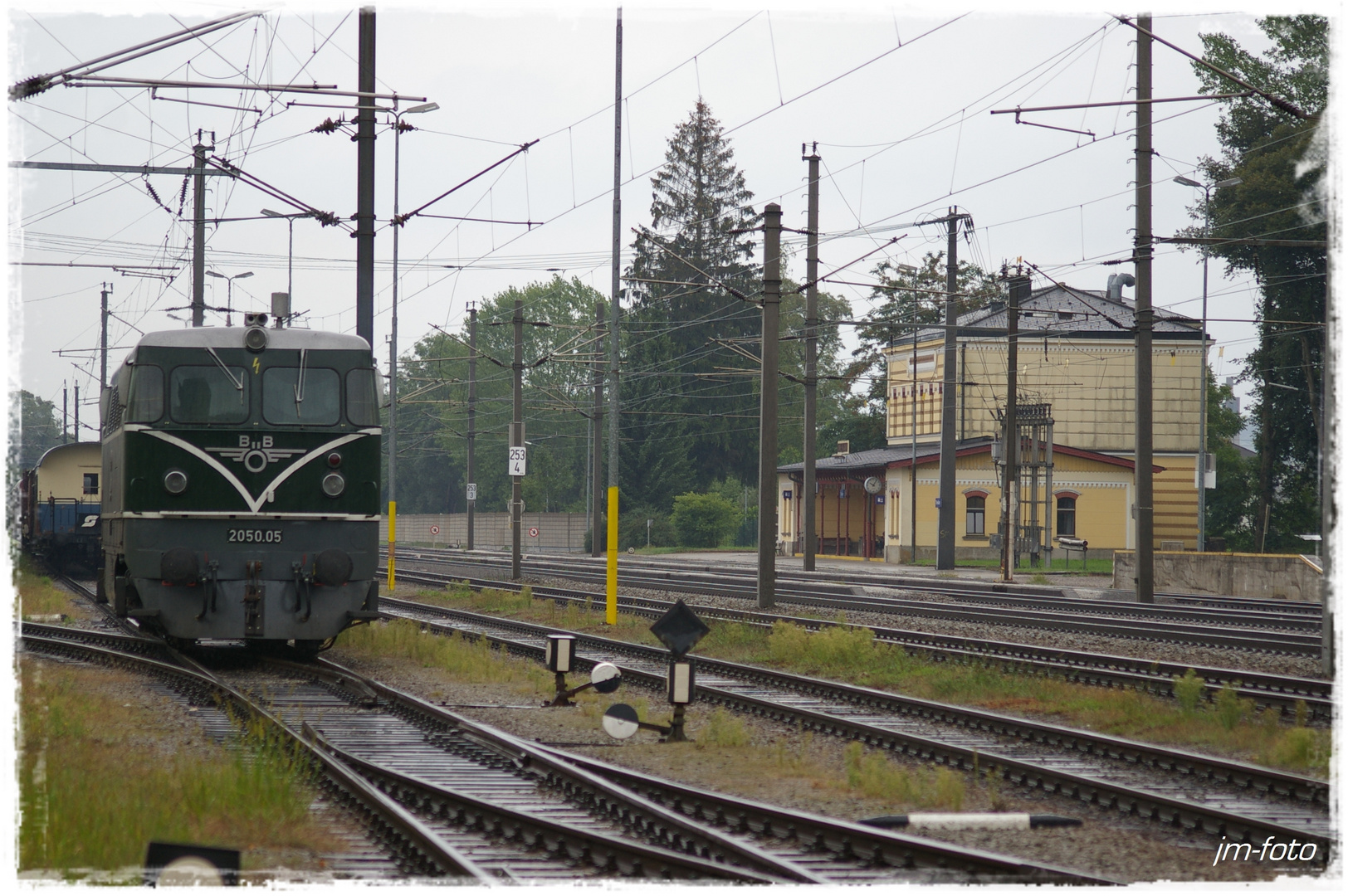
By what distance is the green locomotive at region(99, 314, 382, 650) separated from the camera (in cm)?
1528

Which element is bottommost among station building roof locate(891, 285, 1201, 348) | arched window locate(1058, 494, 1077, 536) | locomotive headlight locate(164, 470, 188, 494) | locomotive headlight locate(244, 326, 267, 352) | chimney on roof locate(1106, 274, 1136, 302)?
arched window locate(1058, 494, 1077, 536)

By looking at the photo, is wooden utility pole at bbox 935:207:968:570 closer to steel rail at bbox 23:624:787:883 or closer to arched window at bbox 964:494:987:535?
arched window at bbox 964:494:987:535

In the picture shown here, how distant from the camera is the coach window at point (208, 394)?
15.5 metres

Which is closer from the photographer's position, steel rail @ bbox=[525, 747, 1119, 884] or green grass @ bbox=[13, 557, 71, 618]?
steel rail @ bbox=[525, 747, 1119, 884]

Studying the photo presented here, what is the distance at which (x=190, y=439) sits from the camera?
15398mm

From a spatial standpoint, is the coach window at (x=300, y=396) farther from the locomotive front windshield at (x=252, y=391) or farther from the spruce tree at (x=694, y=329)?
the spruce tree at (x=694, y=329)

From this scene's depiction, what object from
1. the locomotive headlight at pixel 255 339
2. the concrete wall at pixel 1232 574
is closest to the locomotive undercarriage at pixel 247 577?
the locomotive headlight at pixel 255 339

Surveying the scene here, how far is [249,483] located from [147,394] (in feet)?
5.02

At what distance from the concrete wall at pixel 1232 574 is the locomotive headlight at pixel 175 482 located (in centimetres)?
2198

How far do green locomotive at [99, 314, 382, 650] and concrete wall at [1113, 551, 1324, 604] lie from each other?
20343mm

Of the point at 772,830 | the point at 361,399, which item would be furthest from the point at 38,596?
the point at 772,830

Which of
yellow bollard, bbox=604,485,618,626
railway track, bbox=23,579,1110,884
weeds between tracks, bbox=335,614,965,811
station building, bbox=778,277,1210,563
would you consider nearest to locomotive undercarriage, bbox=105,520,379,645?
weeds between tracks, bbox=335,614,965,811

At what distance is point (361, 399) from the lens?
52.7ft

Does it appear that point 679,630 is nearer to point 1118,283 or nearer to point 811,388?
point 811,388
